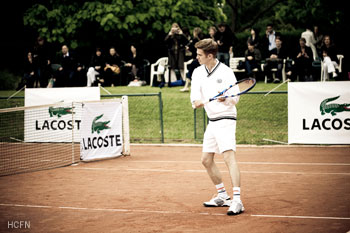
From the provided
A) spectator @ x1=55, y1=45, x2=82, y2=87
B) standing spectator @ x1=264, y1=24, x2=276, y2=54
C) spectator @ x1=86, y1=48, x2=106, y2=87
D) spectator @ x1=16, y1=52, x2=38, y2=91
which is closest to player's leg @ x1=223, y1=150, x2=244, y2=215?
standing spectator @ x1=264, y1=24, x2=276, y2=54

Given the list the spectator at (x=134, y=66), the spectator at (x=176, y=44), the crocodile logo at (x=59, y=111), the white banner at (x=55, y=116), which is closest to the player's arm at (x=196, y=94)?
the white banner at (x=55, y=116)

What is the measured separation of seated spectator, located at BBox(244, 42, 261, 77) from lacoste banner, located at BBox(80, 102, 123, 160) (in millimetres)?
8194

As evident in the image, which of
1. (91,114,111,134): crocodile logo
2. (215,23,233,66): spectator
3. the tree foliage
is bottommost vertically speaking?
(91,114,111,134): crocodile logo

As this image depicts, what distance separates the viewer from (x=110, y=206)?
808 centimetres

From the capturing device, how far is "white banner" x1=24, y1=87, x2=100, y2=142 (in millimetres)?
15344

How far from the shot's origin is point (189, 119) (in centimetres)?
1783

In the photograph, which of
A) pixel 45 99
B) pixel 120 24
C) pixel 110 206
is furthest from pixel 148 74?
pixel 110 206

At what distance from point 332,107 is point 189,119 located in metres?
5.27

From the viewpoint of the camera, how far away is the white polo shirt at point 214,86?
24.2 ft

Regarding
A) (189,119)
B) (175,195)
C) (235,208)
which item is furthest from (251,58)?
(235,208)

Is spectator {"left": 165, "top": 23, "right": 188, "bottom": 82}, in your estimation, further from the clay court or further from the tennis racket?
the tennis racket

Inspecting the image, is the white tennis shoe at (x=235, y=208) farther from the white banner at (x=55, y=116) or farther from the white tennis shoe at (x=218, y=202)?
the white banner at (x=55, y=116)

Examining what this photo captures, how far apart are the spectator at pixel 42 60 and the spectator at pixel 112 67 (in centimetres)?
233

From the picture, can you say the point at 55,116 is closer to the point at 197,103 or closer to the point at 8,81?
the point at 197,103
